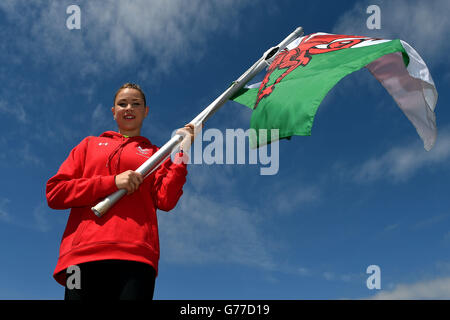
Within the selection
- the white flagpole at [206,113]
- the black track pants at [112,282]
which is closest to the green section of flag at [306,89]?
the white flagpole at [206,113]

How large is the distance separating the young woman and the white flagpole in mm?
115

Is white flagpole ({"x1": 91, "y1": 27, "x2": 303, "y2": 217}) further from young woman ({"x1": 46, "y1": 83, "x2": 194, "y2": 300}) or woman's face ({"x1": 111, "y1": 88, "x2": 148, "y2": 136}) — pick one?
woman's face ({"x1": 111, "y1": 88, "x2": 148, "y2": 136})

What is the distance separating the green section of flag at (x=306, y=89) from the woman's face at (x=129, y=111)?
177 centimetres

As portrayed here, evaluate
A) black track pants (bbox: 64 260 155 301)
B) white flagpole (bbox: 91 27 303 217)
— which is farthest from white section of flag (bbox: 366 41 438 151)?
black track pants (bbox: 64 260 155 301)

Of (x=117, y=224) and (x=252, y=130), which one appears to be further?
(x=252, y=130)

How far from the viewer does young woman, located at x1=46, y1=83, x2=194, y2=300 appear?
4.70 metres

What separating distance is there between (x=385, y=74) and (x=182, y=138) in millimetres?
4678

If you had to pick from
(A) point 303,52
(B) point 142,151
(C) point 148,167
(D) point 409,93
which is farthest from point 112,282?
A: (D) point 409,93

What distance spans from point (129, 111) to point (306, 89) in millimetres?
2712
